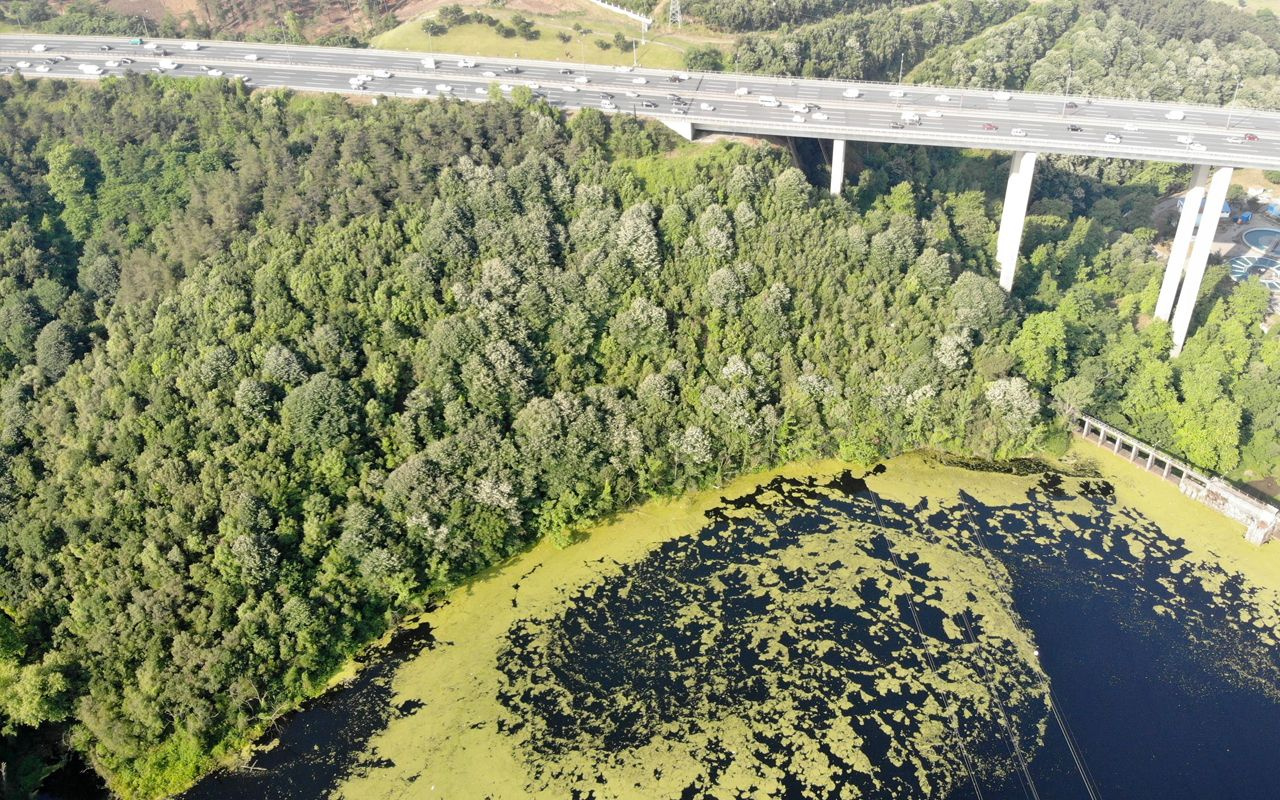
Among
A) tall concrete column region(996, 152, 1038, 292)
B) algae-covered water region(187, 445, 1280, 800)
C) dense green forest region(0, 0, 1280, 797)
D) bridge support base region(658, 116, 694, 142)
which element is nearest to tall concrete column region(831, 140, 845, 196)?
dense green forest region(0, 0, 1280, 797)

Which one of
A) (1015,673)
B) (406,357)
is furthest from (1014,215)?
(406,357)

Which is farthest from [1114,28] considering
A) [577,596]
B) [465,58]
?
[577,596]

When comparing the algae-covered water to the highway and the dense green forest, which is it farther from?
the highway

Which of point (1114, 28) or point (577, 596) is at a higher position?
point (1114, 28)

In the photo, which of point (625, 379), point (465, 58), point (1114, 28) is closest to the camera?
point (625, 379)

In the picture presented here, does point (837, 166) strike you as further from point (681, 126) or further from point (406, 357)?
point (406, 357)

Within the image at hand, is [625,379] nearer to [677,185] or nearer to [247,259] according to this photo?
[677,185]
